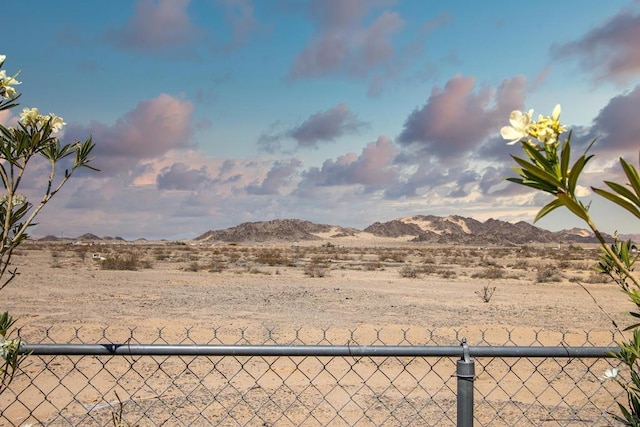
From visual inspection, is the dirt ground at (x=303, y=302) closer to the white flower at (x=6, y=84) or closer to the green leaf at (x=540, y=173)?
the white flower at (x=6, y=84)

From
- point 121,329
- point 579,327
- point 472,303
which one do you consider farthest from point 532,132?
point 472,303

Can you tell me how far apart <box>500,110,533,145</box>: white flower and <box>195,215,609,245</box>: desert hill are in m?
119

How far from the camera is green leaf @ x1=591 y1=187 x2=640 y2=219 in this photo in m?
1.46

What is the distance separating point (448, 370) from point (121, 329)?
20.5 feet

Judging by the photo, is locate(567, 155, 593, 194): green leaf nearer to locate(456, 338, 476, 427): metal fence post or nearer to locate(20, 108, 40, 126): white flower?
locate(456, 338, 476, 427): metal fence post

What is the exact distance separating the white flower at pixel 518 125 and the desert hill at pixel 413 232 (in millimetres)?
118695

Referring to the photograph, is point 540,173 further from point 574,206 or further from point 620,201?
point 620,201

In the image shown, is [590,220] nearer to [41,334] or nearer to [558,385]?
[558,385]

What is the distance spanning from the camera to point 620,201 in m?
1.48

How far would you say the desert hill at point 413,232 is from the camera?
415 ft

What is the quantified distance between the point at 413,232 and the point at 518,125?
149 metres

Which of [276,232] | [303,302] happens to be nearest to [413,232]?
[276,232]

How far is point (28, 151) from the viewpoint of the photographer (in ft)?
8.50

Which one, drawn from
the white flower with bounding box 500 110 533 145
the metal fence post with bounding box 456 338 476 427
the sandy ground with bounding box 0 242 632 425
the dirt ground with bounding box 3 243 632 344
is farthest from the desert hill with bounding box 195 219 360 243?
the white flower with bounding box 500 110 533 145
